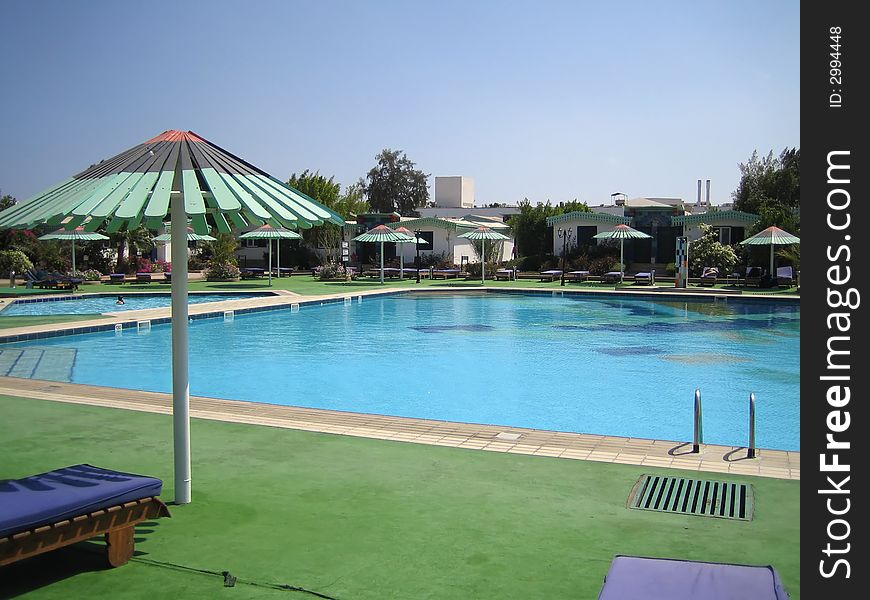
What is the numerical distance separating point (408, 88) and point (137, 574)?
2510 cm

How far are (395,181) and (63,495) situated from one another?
237 ft

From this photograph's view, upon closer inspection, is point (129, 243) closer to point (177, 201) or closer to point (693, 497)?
point (177, 201)

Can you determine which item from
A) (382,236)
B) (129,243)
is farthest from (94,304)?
(129,243)

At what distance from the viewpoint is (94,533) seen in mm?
4137

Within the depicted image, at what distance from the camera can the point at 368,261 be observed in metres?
41.8

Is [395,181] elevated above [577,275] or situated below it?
above

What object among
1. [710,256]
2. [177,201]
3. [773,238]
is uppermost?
[773,238]

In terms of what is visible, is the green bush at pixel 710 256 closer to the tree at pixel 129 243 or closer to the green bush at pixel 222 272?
the green bush at pixel 222 272

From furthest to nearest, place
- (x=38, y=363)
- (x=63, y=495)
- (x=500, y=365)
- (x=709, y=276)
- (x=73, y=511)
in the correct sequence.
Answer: (x=709, y=276) → (x=500, y=365) → (x=38, y=363) → (x=63, y=495) → (x=73, y=511)

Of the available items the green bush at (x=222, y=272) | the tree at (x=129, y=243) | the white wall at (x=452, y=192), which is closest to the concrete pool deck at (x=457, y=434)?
the green bush at (x=222, y=272)

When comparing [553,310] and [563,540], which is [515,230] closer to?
[553,310]

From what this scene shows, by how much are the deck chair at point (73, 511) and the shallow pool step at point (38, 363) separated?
28.1ft

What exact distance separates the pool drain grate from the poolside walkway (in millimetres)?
394

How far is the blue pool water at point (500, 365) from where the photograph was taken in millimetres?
11062
